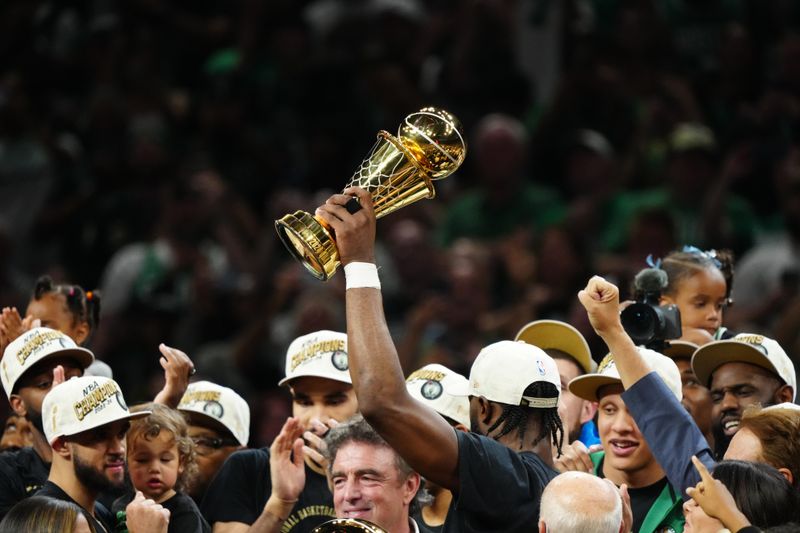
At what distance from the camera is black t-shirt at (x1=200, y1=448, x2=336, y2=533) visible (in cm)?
535

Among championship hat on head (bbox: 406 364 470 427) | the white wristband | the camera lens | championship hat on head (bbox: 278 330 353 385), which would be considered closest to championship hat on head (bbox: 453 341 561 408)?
the white wristband

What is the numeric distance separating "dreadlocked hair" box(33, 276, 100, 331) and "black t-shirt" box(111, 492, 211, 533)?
1.04 m

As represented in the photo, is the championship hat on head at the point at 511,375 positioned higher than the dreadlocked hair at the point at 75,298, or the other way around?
the dreadlocked hair at the point at 75,298

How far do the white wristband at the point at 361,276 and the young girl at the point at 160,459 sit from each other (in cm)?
156

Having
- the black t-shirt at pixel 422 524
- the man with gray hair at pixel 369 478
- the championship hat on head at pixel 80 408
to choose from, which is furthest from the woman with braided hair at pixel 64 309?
the man with gray hair at pixel 369 478

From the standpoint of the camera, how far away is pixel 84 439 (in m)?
4.92

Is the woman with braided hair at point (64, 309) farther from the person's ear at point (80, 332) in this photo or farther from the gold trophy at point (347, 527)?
the gold trophy at point (347, 527)

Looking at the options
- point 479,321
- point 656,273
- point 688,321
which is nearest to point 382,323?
point 656,273

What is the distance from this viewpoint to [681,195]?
9297mm

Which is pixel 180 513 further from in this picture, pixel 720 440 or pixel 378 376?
pixel 720 440

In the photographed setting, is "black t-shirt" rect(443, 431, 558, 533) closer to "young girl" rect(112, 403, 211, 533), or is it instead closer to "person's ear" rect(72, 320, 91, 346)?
"young girl" rect(112, 403, 211, 533)

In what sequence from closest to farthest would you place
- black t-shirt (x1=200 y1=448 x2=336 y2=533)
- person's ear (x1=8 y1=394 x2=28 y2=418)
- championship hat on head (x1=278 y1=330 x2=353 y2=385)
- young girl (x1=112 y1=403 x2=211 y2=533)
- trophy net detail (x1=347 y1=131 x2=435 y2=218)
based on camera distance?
trophy net detail (x1=347 y1=131 x2=435 y2=218) < young girl (x1=112 y1=403 x2=211 y2=533) < black t-shirt (x1=200 y1=448 x2=336 y2=533) < person's ear (x1=8 y1=394 x2=28 y2=418) < championship hat on head (x1=278 y1=330 x2=353 y2=385)

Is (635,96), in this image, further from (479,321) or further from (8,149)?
(8,149)

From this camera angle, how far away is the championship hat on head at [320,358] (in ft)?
18.5
